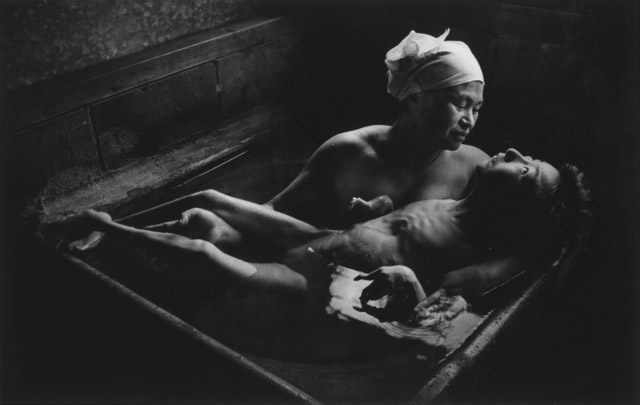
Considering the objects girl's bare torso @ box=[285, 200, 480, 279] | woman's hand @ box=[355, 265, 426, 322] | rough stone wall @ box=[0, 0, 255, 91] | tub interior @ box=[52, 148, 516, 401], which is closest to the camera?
tub interior @ box=[52, 148, 516, 401]

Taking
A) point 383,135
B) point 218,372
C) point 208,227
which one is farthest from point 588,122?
point 218,372

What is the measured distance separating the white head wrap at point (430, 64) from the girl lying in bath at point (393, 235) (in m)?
0.46

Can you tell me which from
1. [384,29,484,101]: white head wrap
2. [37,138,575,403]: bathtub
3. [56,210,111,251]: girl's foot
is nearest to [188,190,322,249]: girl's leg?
[37,138,575,403]: bathtub

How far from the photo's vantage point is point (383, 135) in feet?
11.0

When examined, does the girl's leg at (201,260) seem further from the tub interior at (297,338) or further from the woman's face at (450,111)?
the woman's face at (450,111)

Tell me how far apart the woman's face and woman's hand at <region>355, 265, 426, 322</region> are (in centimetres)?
79

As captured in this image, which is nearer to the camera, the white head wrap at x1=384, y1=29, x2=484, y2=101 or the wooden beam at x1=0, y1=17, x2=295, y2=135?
the white head wrap at x1=384, y1=29, x2=484, y2=101

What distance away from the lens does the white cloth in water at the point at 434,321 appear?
8.64ft

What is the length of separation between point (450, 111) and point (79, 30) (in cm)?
231

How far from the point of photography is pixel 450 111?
9.70 feet

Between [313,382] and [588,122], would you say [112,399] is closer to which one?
[313,382]

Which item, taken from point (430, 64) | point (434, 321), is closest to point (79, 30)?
point (430, 64)

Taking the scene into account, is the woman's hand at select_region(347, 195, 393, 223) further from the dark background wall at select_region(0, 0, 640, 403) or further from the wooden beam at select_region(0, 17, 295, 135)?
the wooden beam at select_region(0, 17, 295, 135)

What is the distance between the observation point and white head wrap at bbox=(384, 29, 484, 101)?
2.94 m
